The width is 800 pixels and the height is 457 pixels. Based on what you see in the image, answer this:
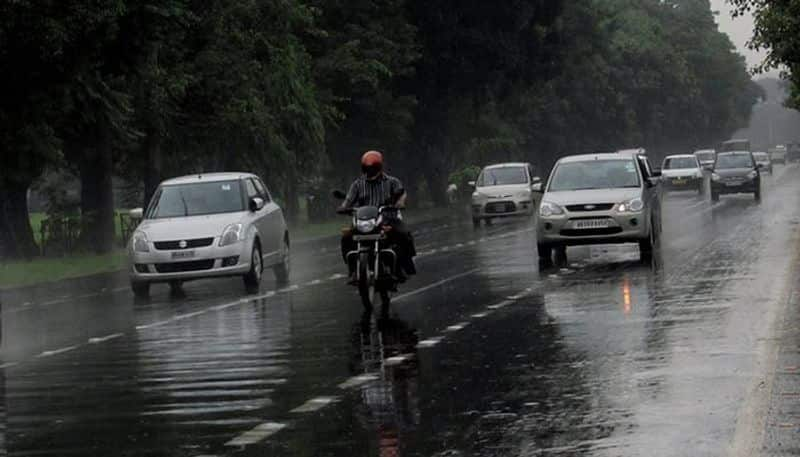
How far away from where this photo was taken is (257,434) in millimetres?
10031

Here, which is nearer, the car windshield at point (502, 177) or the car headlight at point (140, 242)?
the car headlight at point (140, 242)

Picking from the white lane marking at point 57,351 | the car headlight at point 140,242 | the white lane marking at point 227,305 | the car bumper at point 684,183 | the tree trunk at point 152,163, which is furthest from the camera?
the car bumper at point 684,183

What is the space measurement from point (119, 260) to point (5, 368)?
70.3 feet

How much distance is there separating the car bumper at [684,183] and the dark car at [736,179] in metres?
12.0

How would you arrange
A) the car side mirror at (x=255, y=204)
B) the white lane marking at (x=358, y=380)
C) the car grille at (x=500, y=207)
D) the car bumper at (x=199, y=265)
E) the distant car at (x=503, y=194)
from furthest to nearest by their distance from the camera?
1. the car grille at (x=500, y=207)
2. the distant car at (x=503, y=194)
3. the car side mirror at (x=255, y=204)
4. the car bumper at (x=199, y=265)
5. the white lane marking at (x=358, y=380)

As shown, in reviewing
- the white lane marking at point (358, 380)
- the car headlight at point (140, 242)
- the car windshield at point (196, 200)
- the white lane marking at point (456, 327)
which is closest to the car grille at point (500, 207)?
the car windshield at point (196, 200)

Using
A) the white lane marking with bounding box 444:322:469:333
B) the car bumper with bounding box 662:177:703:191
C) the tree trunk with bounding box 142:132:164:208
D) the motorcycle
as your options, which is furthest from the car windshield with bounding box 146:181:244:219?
the car bumper with bounding box 662:177:703:191

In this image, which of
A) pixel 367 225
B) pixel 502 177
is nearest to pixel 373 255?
pixel 367 225

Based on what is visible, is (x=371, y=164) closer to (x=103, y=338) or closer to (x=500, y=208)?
(x=103, y=338)

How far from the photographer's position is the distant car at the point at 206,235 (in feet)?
78.8

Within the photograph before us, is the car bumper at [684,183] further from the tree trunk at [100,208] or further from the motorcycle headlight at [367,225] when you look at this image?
the motorcycle headlight at [367,225]

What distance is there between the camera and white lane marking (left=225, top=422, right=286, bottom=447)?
31.9ft

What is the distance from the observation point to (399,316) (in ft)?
59.8

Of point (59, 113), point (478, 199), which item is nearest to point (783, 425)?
point (59, 113)
